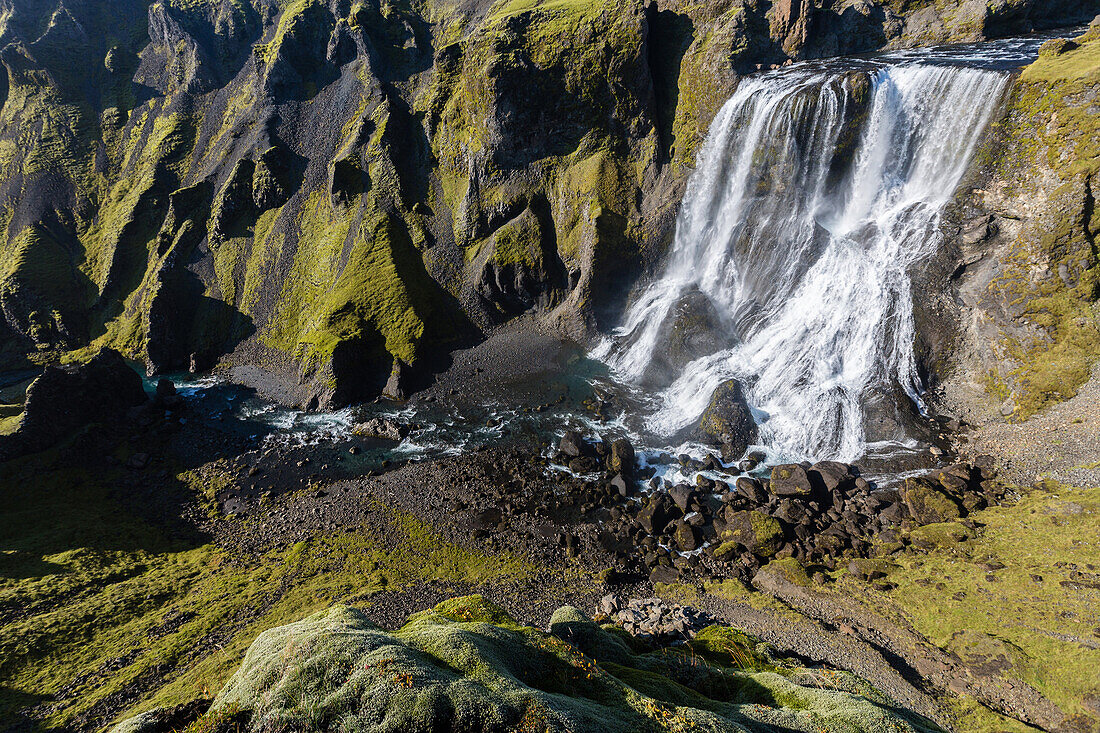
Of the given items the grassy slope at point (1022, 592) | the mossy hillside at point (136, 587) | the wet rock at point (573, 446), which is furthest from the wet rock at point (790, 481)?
the mossy hillside at point (136, 587)

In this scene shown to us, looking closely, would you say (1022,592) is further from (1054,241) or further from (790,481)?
(1054,241)

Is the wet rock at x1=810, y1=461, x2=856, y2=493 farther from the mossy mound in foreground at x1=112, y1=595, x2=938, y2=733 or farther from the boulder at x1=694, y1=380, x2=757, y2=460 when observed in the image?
the mossy mound in foreground at x1=112, y1=595, x2=938, y2=733

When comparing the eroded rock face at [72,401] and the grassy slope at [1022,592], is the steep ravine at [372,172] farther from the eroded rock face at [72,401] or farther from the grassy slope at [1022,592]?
the grassy slope at [1022,592]

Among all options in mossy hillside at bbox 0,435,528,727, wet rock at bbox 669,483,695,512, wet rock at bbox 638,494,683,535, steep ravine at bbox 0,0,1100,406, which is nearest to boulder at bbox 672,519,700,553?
wet rock at bbox 638,494,683,535

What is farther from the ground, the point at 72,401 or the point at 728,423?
the point at 72,401

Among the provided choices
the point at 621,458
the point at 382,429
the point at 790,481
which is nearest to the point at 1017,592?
the point at 790,481
